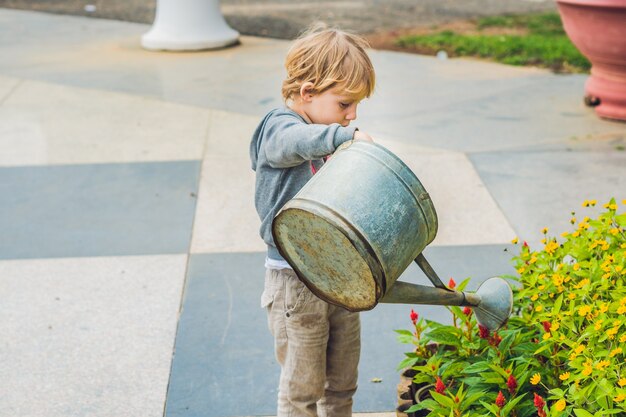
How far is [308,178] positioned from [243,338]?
1.23 metres

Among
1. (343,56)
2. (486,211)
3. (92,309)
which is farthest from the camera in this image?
(486,211)

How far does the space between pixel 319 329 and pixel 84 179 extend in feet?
10.1

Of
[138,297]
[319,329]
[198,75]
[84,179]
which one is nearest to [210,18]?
[198,75]

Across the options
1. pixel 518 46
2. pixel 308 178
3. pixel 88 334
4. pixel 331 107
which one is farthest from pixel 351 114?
pixel 518 46

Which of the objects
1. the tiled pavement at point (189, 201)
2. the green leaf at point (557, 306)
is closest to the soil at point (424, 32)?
the tiled pavement at point (189, 201)

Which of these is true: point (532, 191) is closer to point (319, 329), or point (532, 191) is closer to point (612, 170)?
point (612, 170)

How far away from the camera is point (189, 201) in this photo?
4.79 meters

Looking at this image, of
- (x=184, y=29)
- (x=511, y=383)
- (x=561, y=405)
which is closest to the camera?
(x=561, y=405)

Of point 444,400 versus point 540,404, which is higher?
point 540,404

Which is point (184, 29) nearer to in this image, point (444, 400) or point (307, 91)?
point (307, 91)

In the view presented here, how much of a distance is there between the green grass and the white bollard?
1.95 meters

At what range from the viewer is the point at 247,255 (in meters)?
4.13

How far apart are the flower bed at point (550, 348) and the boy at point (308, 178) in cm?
25

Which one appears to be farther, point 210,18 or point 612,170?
point 210,18
